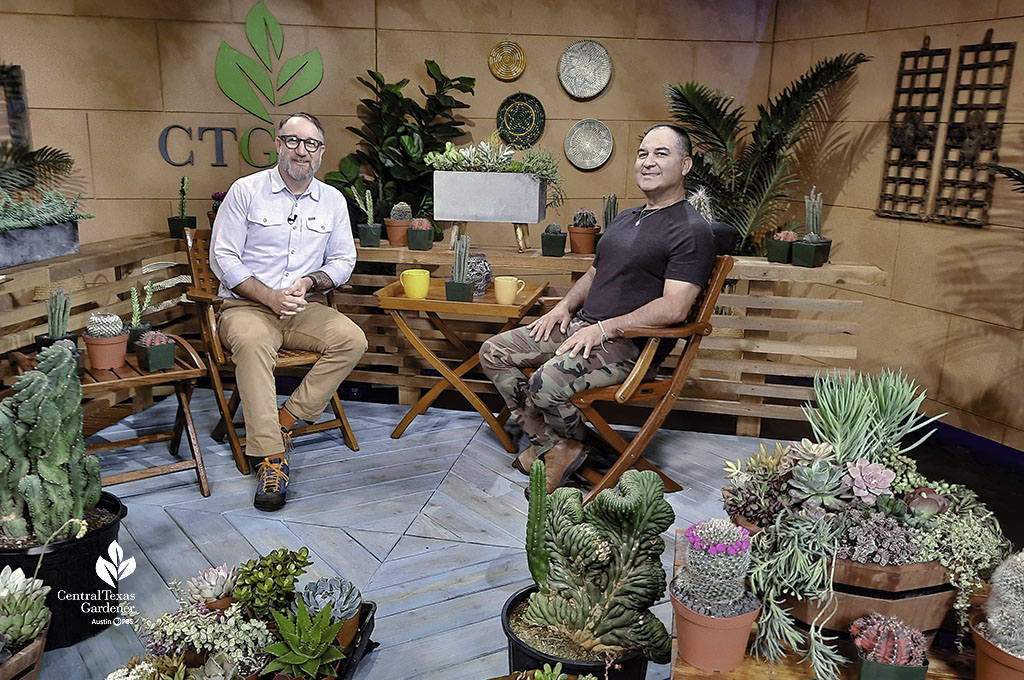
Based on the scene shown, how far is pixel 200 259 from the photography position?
378cm

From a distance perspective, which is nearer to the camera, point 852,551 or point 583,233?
point 852,551

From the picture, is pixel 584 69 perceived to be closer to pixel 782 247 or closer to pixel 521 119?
pixel 521 119

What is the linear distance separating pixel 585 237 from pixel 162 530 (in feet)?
8.51

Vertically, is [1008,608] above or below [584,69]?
below

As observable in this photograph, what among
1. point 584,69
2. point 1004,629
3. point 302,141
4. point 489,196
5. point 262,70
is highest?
point 584,69

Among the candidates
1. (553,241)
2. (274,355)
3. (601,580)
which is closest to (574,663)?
(601,580)

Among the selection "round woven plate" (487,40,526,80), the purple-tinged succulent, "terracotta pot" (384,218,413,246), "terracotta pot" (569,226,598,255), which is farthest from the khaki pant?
"round woven plate" (487,40,526,80)

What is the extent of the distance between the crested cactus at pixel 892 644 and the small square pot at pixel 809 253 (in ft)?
8.41

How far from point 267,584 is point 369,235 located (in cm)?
271

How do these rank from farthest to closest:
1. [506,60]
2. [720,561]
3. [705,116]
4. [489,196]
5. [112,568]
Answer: [506,60]
[705,116]
[489,196]
[112,568]
[720,561]

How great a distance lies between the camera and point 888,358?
5.16 m

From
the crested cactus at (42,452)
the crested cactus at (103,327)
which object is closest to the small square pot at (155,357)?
the crested cactus at (103,327)

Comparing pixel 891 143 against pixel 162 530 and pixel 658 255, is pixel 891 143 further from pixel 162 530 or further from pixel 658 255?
pixel 162 530

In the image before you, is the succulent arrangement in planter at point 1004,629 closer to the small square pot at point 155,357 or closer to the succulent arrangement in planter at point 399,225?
the small square pot at point 155,357
